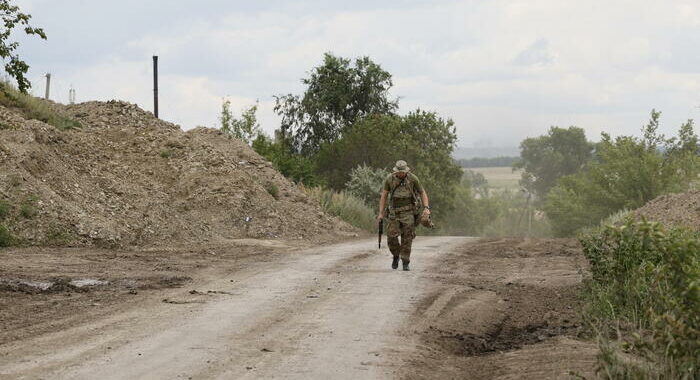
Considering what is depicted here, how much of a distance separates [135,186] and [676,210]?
15862 millimetres

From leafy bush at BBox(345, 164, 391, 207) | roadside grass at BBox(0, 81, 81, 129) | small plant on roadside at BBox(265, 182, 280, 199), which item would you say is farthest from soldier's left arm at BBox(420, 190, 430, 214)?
leafy bush at BBox(345, 164, 391, 207)

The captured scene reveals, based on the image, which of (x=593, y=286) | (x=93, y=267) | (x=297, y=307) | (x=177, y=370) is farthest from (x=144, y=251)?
(x=177, y=370)

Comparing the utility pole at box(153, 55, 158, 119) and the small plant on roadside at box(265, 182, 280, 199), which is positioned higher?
the utility pole at box(153, 55, 158, 119)

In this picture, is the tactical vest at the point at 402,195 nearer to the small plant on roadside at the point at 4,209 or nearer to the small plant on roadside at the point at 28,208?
the small plant on roadside at the point at 28,208

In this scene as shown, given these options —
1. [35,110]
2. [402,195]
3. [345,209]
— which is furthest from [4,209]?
[345,209]

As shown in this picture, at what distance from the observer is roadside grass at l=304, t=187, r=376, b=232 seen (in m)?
32.3

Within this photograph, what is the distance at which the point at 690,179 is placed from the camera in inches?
2275

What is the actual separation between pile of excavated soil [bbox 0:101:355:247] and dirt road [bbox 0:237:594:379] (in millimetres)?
6288

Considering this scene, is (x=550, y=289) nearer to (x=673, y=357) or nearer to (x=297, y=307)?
(x=297, y=307)

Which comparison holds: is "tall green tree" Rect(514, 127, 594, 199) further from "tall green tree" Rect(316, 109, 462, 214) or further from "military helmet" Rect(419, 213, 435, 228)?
"military helmet" Rect(419, 213, 435, 228)

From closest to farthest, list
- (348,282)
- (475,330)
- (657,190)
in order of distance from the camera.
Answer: (475,330)
(348,282)
(657,190)

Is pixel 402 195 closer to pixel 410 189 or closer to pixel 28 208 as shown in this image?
pixel 410 189

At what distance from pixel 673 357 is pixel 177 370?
398 centimetres

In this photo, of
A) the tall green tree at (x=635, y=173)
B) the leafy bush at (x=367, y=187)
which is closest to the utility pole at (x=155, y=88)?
the leafy bush at (x=367, y=187)
